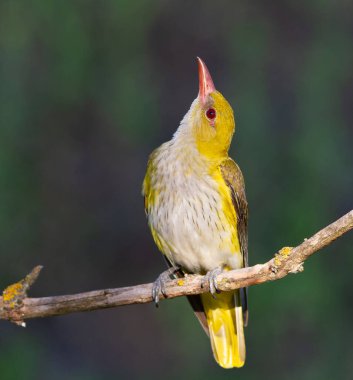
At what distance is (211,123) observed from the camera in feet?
12.6

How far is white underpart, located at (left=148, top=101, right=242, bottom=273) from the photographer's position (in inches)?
149

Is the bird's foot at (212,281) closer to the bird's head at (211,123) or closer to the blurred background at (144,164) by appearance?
the bird's head at (211,123)

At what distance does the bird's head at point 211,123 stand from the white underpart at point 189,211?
5 cm

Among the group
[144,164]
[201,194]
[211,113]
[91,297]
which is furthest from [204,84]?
[144,164]

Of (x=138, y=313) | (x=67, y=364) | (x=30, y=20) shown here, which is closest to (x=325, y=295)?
(x=138, y=313)

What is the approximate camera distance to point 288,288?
614 centimetres

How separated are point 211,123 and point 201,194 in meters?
0.32

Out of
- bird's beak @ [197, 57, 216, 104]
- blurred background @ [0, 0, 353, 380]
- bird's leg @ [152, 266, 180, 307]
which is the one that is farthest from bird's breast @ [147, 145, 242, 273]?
blurred background @ [0, 0, 353, 380]

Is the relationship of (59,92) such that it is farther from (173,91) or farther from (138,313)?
(138,313)

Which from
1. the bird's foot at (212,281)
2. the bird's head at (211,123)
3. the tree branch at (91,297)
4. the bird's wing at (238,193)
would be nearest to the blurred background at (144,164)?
the bird's wing at (238,193)

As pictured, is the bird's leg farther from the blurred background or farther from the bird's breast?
the blurred background

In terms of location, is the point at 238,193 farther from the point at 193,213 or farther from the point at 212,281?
the point at 212,281

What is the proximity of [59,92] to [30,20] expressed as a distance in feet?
2.15

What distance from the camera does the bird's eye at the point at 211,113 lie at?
151 inches
